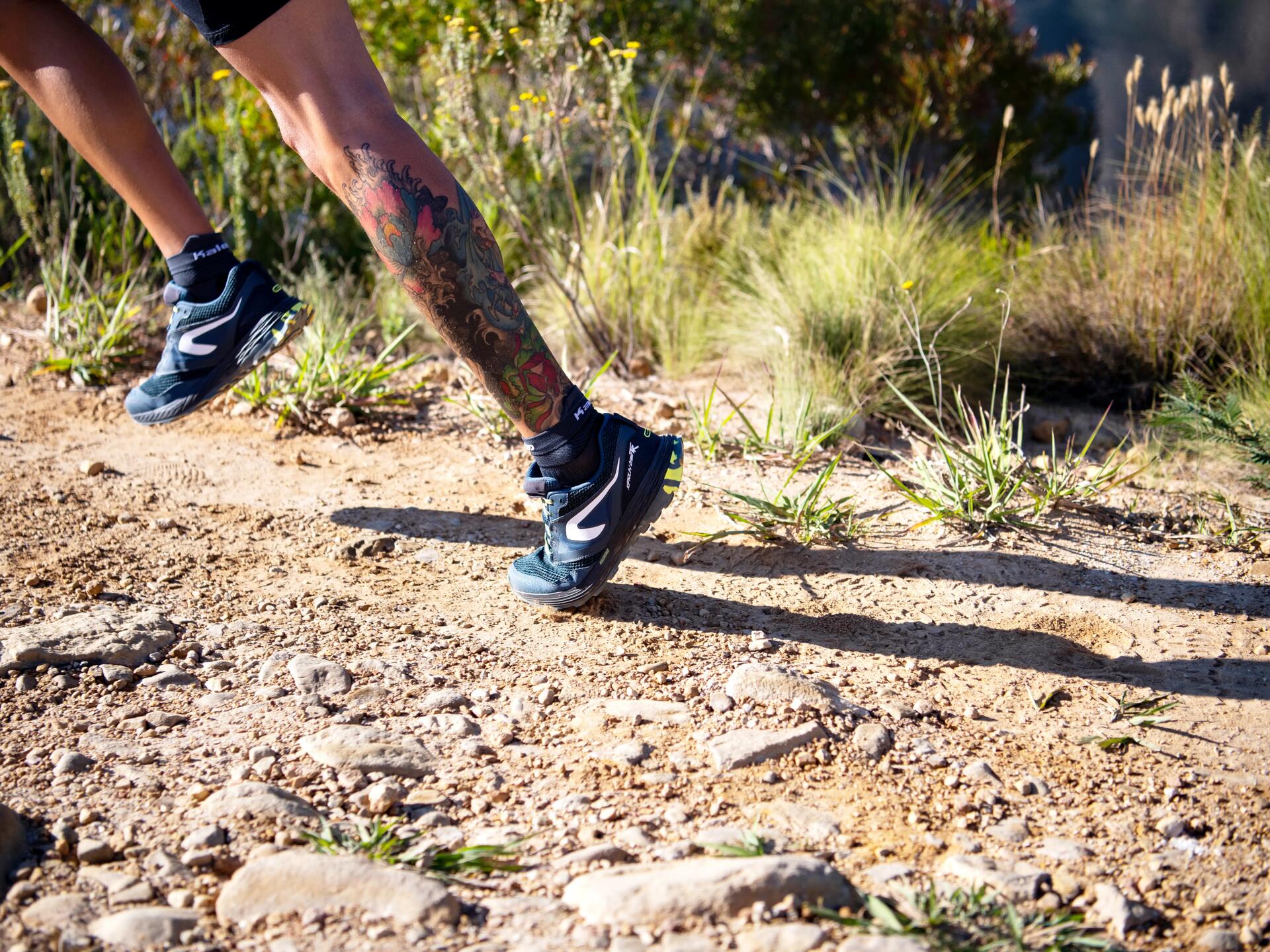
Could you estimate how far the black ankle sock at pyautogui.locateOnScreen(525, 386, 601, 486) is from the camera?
6.28 ft

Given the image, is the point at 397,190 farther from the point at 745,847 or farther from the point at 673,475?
the point at 745,847

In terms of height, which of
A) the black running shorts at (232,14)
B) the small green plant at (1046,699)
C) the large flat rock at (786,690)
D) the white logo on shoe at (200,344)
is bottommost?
the small green plant at (1046,699)

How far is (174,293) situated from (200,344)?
15cm

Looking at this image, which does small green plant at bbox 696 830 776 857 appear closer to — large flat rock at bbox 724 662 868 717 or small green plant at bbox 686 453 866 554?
large flat rock at bbox 724 662 868 717

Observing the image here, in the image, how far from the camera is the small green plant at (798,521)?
2365 millimetres

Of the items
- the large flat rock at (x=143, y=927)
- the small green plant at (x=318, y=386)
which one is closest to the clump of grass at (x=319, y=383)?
the small green plant at (x=318, y=386)

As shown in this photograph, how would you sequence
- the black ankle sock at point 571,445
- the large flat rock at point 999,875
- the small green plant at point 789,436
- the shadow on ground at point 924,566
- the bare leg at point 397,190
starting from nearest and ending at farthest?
the large flat rock at point 999,875
the bare leg at point 397,190
the black ankle sock at point 571,445
the shadow on ground at point 924,566
the small green plant at point 789,436

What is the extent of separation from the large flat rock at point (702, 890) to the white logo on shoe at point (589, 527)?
29.6 inches

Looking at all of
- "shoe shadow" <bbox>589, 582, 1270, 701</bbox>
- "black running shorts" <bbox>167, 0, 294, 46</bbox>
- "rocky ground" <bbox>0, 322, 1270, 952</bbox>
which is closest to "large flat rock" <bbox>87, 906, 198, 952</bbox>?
"rocky ground" <bbox>0, 322, 1270, 952</bbox>

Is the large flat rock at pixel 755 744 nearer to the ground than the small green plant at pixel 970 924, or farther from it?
farther from it

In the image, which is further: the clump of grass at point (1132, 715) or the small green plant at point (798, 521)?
the small green plant at point (798, 521)

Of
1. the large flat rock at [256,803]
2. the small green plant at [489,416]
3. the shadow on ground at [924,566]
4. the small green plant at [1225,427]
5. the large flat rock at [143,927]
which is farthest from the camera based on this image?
the small green plant at [489,416]

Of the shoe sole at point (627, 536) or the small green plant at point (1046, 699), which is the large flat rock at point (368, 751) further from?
the small green plant at point (1046, 699)

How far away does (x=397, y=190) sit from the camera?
1.71 metres
